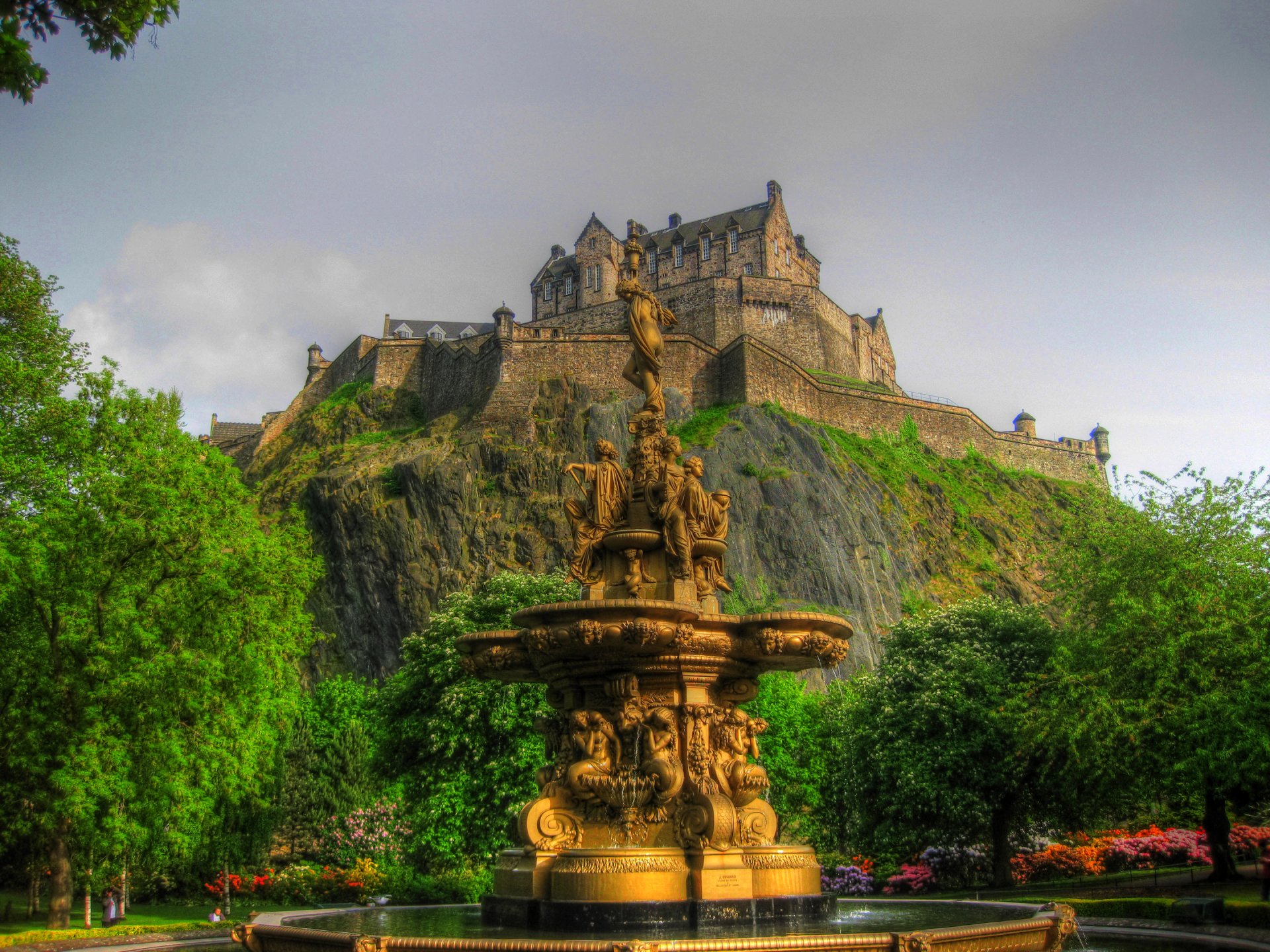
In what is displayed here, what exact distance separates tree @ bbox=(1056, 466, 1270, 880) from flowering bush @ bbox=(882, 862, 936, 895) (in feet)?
23.0

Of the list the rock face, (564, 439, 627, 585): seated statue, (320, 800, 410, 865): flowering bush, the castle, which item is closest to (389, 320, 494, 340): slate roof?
the castle

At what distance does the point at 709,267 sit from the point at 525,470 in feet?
116

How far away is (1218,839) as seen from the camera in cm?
2242

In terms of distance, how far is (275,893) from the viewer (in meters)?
30.6

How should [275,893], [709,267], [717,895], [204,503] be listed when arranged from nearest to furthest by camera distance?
1. [717,895]
2. [204,503]
3. [275,893]
4. [709,267]

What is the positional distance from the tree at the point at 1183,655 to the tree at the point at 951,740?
2.26 m

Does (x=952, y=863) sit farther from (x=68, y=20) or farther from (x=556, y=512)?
(x=556, y=512)

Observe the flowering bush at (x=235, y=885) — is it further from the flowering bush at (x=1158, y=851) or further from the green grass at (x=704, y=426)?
the green grass at (x=704, y=426)

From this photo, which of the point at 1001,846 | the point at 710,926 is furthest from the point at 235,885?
the point at 710,926

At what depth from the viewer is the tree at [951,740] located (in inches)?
1045

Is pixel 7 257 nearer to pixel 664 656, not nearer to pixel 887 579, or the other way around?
pixel 664 656

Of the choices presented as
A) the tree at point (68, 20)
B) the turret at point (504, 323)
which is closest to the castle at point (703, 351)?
the turret at point (504, 323)

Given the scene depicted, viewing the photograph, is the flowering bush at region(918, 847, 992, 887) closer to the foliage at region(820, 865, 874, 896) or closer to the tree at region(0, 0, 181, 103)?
the foliage at region(820, 865, 874, 896)

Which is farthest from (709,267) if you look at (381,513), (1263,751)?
(1263,751)
